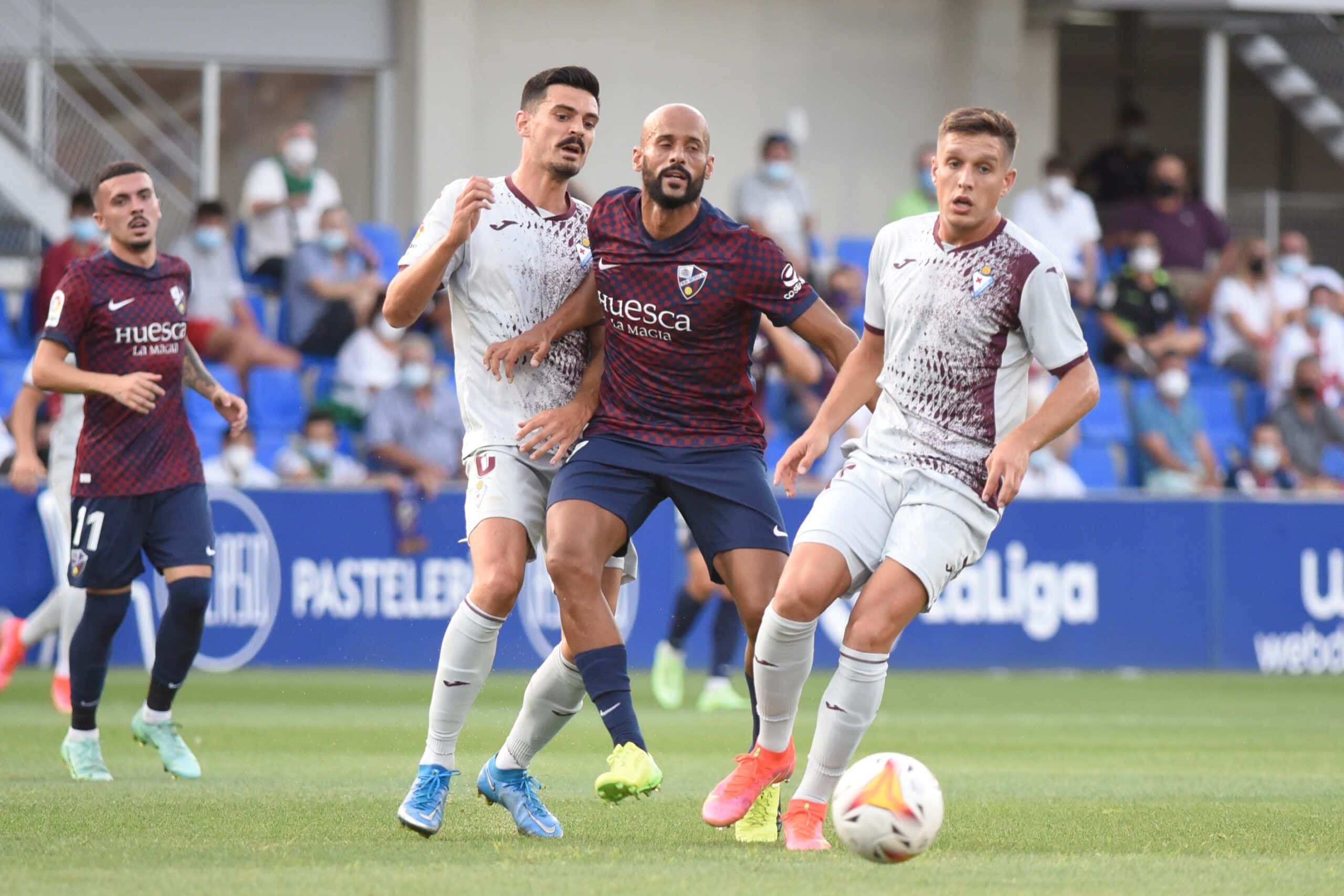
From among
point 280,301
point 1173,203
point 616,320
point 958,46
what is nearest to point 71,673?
point 616,320

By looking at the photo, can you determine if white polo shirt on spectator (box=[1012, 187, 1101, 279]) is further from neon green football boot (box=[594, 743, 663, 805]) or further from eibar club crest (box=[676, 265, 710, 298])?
neon green football boot (box=[594, 743, 663, 805])

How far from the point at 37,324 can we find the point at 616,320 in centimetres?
1042

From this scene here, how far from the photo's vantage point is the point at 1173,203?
21.1 metres

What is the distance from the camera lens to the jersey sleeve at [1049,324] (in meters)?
6.45

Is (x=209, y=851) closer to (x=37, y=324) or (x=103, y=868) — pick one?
(x=103, y=868)

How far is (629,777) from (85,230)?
35.6 ft

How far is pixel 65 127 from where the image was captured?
19016 millimetres

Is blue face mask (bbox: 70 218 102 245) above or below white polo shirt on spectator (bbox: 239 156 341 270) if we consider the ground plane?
below

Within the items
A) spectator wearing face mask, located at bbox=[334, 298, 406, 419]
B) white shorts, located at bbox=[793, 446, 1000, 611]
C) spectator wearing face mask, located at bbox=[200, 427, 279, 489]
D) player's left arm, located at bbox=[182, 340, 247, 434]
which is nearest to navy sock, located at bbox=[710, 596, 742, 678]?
spectator wearing face mask, located at bbox=[200, 427, 279, 489]

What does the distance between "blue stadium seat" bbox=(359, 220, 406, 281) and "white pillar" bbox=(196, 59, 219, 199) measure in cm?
217

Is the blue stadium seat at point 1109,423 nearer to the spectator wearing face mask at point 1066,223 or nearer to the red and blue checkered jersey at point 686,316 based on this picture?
the spectator wearing face mask at point 1066,223

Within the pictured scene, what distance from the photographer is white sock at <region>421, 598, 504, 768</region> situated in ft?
22.0

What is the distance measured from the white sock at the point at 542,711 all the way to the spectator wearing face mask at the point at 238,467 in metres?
8.77

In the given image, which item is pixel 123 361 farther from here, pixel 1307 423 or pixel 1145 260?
pixel 1307 423
